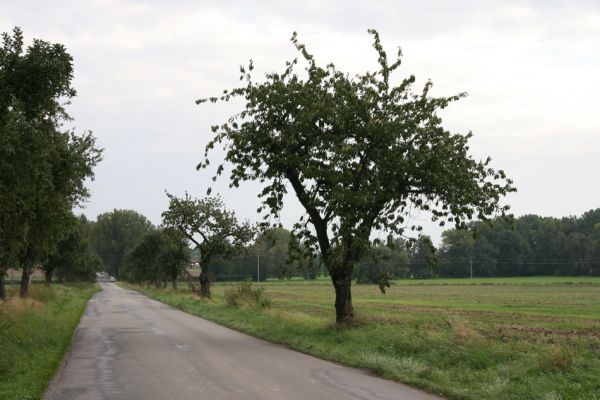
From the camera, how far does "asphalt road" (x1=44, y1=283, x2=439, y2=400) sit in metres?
10.7


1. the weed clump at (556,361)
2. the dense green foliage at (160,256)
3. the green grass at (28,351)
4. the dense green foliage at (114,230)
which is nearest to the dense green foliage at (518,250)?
the dense green foliage at (160,256)

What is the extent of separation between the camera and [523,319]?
33469 mm

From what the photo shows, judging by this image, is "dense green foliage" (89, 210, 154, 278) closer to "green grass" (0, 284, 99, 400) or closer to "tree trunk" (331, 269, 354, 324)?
"green grass" (0, 284, 99, 400)

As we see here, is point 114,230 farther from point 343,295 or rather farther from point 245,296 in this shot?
point 343,295

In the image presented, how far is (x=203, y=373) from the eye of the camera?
12891mm

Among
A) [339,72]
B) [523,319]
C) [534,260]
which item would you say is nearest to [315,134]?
[339,72]

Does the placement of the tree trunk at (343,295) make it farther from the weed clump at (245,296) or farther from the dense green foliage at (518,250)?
the dense green foliage at (518,250)

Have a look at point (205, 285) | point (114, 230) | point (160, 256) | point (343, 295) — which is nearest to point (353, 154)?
point (343, 295)

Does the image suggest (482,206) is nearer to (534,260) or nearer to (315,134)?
(315,134)

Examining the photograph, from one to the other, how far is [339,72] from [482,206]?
22.2ft

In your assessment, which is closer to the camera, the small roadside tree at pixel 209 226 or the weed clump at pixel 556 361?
the weed clump at pixel 556 361

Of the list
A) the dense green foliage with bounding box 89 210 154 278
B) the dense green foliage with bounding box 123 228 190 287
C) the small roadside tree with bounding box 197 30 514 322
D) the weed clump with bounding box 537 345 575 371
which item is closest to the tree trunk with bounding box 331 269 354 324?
the small roadside tree with bounding box 197 30 514 322

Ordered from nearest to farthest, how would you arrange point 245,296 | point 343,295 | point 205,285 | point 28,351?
point 28,351 < point 343,295 < point 245,296 < point 205,285

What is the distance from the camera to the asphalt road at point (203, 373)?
1070 centimetres
